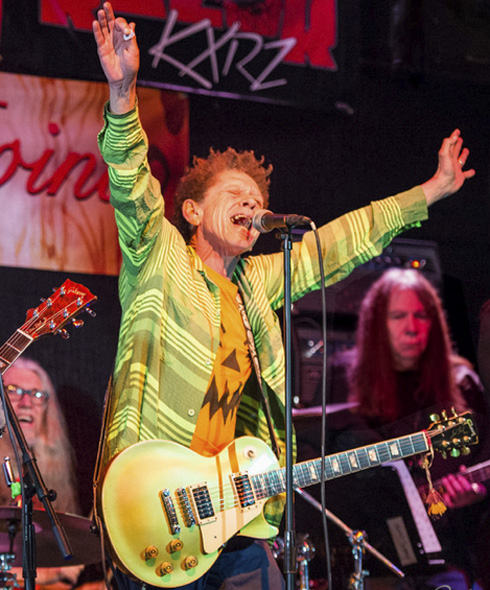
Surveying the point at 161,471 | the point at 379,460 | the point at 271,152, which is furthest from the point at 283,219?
the point at 271,152

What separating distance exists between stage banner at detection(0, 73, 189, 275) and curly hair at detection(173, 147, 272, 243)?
20 cm

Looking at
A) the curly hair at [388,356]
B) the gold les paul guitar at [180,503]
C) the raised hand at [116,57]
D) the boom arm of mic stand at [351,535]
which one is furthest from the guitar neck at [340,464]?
the raised hand at [116,57]

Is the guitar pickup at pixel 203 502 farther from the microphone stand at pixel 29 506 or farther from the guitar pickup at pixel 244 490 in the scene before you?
the microphone stand at pixel 29 506

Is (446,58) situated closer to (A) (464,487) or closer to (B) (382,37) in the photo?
(B) (382,37)

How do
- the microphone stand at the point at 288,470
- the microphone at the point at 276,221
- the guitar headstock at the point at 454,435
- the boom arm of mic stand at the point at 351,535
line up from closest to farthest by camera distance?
the microphone stand at the point at 288,470 → the microphone at the point at 276,221 → the guitar headstock at the point at 454,435 → the boom arm of mic stand at the point at 351,535

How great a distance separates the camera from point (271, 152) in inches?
171

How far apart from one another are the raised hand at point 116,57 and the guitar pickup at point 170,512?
1.43m

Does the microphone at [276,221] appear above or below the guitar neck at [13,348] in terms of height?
above

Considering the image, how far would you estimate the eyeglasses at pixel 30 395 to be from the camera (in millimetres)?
3666

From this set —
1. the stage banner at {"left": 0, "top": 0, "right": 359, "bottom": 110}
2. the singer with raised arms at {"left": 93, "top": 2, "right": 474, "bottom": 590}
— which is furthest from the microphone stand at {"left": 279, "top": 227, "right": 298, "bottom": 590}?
the stage banner at {"left": 0, "top": 0, "right": 359, "bottom": 110}

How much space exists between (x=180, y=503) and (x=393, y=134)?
2638mm

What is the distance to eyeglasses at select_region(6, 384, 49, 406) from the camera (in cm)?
367

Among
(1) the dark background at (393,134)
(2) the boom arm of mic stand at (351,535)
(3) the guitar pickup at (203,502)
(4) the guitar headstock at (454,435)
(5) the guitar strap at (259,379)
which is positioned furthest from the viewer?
(1) the dark background at (393,134)

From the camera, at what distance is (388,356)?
454 cm
